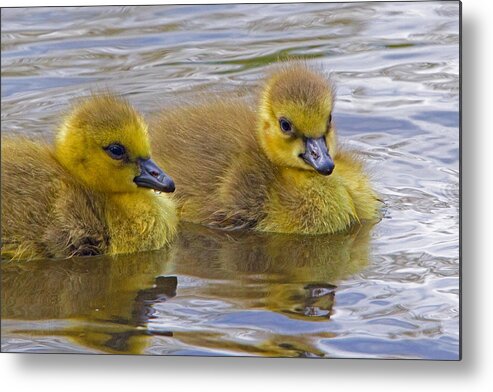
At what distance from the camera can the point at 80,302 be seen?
5.73 m

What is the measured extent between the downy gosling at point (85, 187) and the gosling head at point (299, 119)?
1.45 ft

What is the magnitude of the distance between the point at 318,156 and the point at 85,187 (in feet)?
2.55

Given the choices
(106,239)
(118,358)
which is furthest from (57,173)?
(118,358)

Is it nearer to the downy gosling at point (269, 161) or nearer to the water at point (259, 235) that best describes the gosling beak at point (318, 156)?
the downy gosling at point (269, 161)

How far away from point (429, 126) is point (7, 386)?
1.62 metres

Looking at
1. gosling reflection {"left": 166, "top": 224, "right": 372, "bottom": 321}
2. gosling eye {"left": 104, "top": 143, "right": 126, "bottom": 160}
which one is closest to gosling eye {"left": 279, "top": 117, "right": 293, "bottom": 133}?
gosling reflection {"left": 166, "top": 224, "right": 372, "bottom": 321}

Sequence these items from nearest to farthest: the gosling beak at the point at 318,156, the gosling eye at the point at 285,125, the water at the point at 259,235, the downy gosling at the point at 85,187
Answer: the water at the point at 259,235
the downy gosling at the point at 85,187
the gosling beak at the point at 318,156
the gosling eye at the point at 285,125

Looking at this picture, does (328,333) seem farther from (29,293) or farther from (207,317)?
(29,293)

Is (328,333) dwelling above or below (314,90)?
below

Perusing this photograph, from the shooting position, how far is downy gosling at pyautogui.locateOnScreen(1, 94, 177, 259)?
5828mm

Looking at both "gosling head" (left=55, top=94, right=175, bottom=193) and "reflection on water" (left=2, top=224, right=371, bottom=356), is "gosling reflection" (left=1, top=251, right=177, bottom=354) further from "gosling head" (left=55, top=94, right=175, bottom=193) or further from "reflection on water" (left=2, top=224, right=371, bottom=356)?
"gosling head" (left=55, top=94, right=175, bottom=193)

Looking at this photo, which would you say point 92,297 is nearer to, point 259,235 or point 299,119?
point 259,235

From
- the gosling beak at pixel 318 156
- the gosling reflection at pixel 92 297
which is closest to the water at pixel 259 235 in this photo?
the gosling reflection at pixel 92 297

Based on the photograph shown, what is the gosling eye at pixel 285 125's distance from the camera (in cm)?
606
